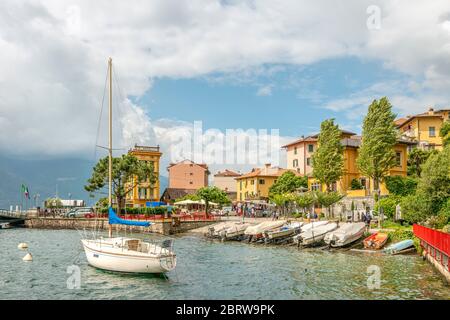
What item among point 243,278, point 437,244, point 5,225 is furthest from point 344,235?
point 5,225

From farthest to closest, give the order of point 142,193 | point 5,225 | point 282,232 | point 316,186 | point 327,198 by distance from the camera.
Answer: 1. point 142,193
2. point 5,225
3. point 316,186
4. point 327,198
5. point 282,232

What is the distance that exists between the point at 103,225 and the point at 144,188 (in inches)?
955

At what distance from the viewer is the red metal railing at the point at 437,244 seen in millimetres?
23719

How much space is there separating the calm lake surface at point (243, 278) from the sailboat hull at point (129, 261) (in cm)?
49

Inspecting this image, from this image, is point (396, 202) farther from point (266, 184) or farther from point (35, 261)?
point (266, 184)

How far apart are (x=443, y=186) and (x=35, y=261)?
3496 cm

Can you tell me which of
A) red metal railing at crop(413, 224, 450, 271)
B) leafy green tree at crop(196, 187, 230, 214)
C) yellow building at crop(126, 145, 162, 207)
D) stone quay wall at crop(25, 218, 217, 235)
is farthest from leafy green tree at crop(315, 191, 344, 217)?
yellow building at crop(126, 145, 162, 207)

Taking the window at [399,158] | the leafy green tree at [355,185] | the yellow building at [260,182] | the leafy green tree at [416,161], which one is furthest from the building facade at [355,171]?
the yellow building at [260,182]

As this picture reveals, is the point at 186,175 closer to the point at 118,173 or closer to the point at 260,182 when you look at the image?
the point at 260,182

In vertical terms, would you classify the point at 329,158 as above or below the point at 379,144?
below

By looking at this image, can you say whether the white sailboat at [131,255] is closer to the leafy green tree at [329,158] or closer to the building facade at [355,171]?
the building facade at [355,171]

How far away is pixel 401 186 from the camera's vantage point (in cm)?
5866

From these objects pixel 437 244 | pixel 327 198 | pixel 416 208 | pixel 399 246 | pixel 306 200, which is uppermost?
pixel 327 198
